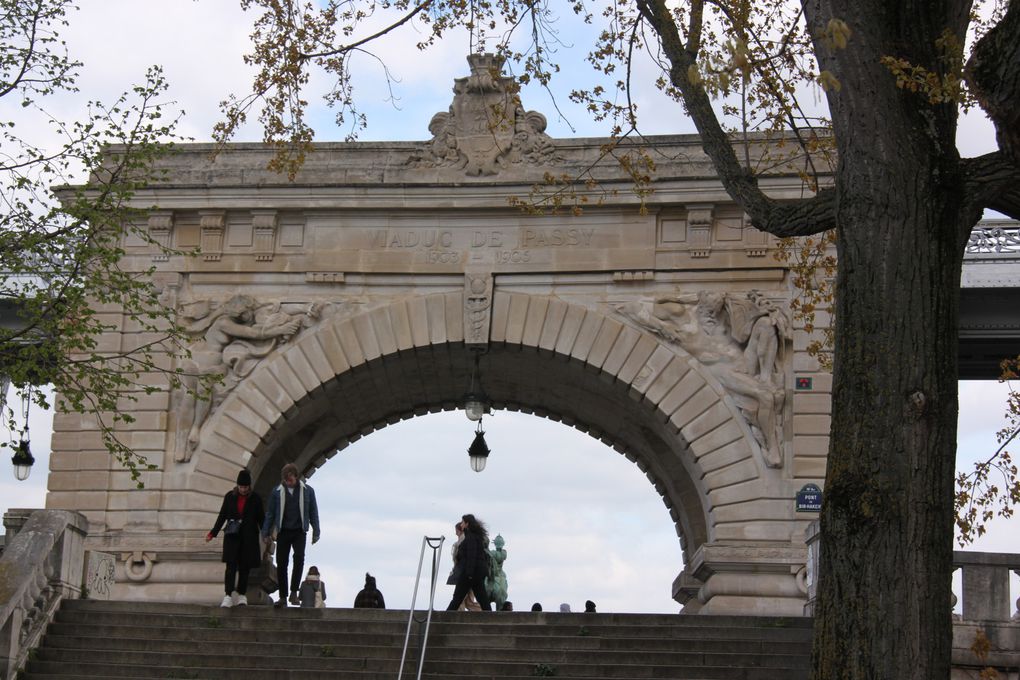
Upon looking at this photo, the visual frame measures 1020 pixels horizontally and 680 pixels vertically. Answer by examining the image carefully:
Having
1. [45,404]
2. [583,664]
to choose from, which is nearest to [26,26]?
[45,404]

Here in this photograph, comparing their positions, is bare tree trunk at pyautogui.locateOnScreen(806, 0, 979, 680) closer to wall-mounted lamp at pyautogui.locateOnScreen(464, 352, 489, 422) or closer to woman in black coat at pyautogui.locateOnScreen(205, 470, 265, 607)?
woman in black coat at pyautogui.locateOnScreen(205, 470, 265, 607)

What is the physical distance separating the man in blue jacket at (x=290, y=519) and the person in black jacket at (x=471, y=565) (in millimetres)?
1931

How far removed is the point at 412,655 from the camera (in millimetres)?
16938

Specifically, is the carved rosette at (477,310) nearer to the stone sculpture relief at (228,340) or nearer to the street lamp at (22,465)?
the stone sculpture relief at (228,340)

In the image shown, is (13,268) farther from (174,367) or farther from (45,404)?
(174,367)

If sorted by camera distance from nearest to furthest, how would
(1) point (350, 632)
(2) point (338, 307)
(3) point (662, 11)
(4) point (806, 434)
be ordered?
(3) point (662, 11)
(1) point (350, 632)
(4) point (806, 434)
(2) point (338, 307)

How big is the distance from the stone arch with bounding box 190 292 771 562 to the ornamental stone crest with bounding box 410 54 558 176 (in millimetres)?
2051

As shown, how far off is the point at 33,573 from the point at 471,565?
548cm

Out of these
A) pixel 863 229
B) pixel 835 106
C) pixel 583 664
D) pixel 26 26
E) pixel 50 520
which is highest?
Result: pixel 26 26

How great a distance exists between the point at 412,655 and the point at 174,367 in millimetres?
9216

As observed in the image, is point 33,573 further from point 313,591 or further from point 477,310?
point 477,310

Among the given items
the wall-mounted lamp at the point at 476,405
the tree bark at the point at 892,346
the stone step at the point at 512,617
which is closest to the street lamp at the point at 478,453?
the wall-mounted lamp at the point at 476,405

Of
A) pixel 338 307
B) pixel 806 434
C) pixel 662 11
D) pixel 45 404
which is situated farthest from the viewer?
pixel 338 307

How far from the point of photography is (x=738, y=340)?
2414 centimetres
